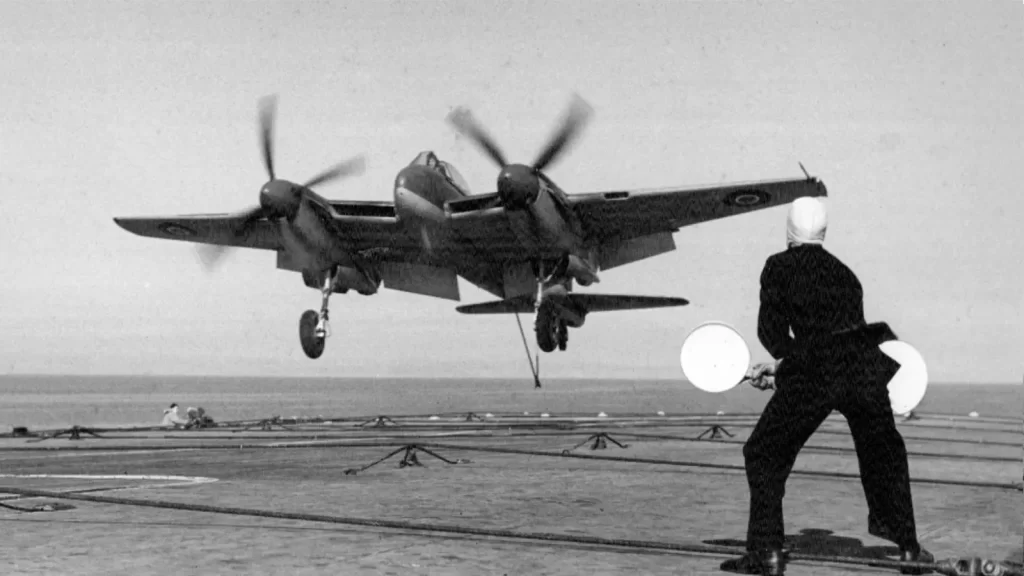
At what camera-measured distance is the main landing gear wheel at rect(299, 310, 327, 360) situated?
93.8ft

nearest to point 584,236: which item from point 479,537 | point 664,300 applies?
point 664,300

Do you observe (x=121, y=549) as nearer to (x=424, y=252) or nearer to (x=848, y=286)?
(x=848, y=286)

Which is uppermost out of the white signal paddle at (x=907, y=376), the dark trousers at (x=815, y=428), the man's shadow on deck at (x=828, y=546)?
the white signal paddle at (x=907, y=376)

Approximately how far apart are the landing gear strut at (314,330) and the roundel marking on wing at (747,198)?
38.2ft

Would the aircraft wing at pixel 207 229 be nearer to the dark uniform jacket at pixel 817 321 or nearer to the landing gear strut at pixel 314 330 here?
the landing gear strut at pixel 314 330

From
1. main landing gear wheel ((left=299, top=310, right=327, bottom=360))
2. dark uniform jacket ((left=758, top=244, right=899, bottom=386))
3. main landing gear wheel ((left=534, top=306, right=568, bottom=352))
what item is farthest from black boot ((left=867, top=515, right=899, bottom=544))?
main landing gear wheel ((left=299, top=310, right=327, bottom=360))

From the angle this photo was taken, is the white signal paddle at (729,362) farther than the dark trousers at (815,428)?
Yes

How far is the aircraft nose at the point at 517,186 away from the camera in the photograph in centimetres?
2372

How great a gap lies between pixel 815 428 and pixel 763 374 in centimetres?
42

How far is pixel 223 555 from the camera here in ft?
20.0

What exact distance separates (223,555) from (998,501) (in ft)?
25.1

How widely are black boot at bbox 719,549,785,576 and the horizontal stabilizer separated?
2169cm

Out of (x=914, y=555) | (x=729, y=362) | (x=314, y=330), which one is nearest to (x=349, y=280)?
(x=314, y=330)

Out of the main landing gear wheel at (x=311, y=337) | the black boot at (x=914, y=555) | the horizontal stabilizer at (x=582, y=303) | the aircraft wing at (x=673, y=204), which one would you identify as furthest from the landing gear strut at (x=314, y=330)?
the black boot at (x=914, y=555)
